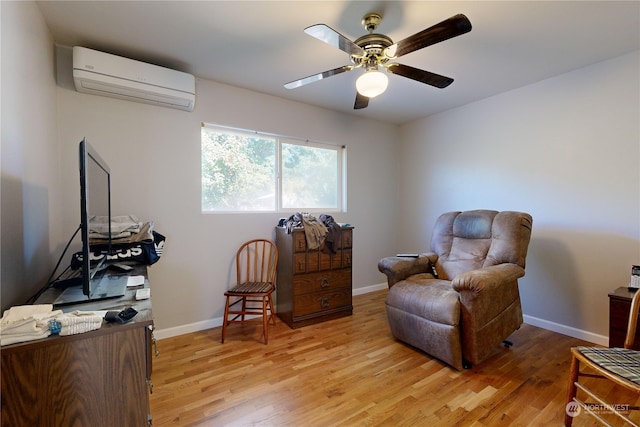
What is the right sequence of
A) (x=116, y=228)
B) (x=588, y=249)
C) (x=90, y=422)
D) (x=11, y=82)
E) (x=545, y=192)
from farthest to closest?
(x=545, y=192) → (x=588, y=249) → (x=116, y=228) → (x=11, y=82) → (x=90, y=422)

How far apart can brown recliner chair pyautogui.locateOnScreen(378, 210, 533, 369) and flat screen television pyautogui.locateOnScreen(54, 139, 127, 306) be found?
195 centimetres

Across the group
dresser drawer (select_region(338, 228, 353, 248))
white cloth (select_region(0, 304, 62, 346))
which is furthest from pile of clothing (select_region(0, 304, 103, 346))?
dresser drawer (select_region(338, 228, 353, 248))

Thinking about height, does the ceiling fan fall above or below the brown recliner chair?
above

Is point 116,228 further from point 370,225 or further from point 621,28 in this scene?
point 621,28

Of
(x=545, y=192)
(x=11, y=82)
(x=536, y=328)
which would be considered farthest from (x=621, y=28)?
(x=11, y=82)

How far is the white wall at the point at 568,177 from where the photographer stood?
7.33 ft

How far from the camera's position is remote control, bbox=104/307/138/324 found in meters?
0.98

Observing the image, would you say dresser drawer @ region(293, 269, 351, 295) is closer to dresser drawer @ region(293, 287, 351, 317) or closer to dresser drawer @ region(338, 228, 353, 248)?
dresser drawer @ region(293, 287, 351, 317)

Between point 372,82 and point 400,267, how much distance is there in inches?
60.3

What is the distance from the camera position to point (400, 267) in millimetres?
2428

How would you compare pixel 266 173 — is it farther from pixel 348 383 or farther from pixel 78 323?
pixel 78 323

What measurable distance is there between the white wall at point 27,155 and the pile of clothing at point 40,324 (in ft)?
1.50

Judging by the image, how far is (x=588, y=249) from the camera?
2.40 meters

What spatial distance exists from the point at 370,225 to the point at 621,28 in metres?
2.78
